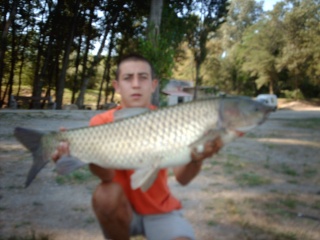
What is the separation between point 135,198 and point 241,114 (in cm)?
106

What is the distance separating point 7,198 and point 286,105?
163 ft

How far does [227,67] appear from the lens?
206 feet

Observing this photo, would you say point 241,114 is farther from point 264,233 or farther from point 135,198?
point 264,233

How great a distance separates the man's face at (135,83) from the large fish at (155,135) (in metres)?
0.49

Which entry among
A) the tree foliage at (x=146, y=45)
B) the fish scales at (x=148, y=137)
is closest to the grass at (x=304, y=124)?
the tree foliage at (x=146, y=45)

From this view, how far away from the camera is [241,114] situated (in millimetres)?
2186

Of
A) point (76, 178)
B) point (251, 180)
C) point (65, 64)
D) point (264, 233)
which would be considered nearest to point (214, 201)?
point (264, 233)

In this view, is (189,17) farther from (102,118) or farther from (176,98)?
(176,98)

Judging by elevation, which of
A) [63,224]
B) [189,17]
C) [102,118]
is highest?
[189,17]

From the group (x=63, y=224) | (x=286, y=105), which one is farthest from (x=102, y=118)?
(x=286, y=105)

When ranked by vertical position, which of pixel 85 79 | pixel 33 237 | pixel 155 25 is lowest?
pixel 33 237

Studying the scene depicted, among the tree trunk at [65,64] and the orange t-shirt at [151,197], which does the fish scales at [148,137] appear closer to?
the orange t-shirt at [151,197]

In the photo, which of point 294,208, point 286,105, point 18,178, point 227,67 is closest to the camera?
point 294,208

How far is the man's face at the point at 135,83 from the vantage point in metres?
2.68
